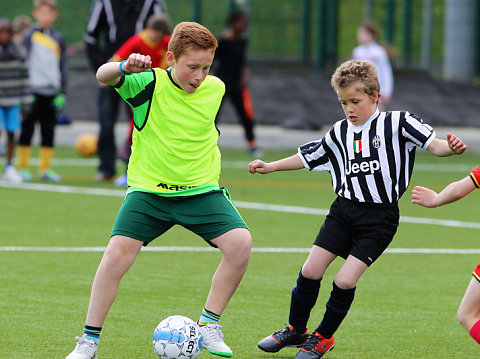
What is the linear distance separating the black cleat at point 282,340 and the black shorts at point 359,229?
1.78 feet

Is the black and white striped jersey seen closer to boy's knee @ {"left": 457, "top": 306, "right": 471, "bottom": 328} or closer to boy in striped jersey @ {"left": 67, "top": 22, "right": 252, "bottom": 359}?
boy in striped jersey @ {"left": 67, "top": 22, "right": 252, "bottom": 359}

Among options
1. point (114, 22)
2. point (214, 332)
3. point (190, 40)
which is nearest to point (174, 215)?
point (214, 332)

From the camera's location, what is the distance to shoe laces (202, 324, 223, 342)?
5.61 meters

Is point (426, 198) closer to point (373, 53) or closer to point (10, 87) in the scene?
point (10, 87)

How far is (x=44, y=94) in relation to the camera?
541 inches

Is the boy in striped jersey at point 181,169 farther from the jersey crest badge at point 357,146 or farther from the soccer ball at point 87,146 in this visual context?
the soccer ball at point 87,146

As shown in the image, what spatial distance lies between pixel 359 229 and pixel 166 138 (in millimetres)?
1179

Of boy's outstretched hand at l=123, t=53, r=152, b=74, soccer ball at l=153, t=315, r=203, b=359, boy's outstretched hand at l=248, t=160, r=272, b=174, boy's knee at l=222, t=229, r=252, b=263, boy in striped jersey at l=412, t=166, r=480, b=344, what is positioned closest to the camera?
boy in striped jersey at l=412, t=166, r=480, b=344

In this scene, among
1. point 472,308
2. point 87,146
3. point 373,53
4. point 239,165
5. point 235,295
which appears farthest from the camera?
point 87,146

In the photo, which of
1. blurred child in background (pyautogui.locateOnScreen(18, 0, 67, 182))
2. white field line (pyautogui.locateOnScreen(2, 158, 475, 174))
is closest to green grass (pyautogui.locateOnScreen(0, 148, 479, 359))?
blurred child in background (pyautogui.locateOnScreen(18, 0, 67, 182))

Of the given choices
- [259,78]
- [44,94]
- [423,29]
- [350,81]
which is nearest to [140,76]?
[350,81]

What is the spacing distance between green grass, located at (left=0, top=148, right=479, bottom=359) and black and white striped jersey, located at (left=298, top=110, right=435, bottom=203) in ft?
3.04

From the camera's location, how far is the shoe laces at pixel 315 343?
564cm

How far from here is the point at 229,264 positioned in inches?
221
